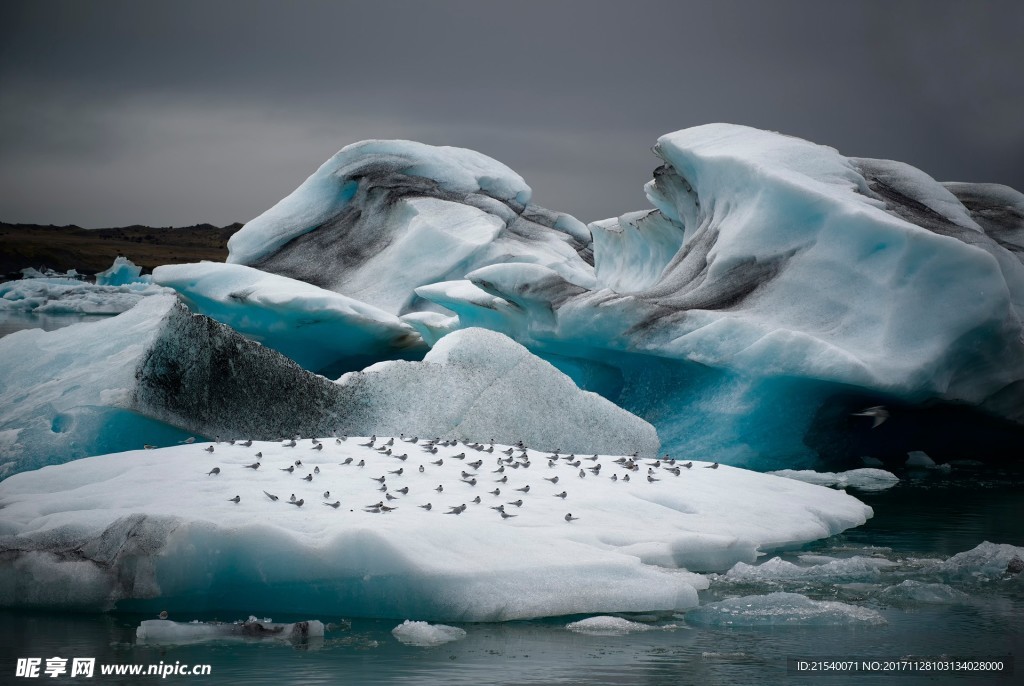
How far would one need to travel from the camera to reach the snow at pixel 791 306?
42.6 ft

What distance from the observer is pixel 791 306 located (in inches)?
549

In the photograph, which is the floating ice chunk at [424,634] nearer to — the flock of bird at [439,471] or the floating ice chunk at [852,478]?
the flock of bird at [439,471]

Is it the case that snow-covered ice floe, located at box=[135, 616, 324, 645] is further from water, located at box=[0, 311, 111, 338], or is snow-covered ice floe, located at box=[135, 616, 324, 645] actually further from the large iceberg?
water, located at box=[0, 311, 111, 338]

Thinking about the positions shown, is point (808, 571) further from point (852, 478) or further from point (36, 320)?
point (36, 320)

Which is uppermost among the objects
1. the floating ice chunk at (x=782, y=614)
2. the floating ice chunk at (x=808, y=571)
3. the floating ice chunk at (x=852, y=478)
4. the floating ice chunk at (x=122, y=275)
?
the floating ice chunk at (x=122, y=275)

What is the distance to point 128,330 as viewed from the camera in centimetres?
1184

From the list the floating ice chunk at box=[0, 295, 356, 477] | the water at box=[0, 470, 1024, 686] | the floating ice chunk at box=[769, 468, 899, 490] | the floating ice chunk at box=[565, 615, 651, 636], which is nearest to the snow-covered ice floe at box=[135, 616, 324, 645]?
the water at box=[0, 470, 1024, 686]

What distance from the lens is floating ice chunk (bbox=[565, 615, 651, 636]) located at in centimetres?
652

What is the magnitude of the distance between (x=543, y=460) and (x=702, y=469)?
Answer: 1.77m

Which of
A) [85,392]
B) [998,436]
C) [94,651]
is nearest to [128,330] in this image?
[85,392]

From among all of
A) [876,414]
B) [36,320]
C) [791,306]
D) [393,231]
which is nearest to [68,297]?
[36,320]

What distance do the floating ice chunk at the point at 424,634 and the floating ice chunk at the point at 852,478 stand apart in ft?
25.4

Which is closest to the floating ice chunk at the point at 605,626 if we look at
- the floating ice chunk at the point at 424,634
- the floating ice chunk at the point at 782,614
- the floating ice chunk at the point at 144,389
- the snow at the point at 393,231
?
the floating ice chunk at the point at 782,614

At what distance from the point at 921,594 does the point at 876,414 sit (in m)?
7.67
